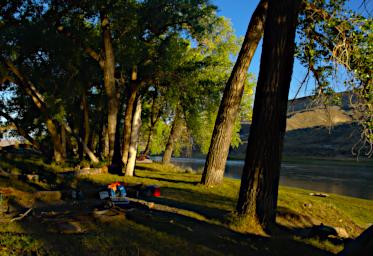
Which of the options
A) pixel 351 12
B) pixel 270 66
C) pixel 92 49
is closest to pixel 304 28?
pixel 351 12

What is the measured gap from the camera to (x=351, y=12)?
37.1 ft

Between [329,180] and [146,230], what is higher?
[329,180]

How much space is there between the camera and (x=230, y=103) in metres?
13.9

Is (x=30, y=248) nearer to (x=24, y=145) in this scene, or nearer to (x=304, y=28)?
(x=304, y=28)

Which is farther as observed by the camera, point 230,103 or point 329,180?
point 329,180

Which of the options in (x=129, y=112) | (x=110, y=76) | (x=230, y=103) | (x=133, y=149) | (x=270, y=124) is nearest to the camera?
(x=270, y=124)

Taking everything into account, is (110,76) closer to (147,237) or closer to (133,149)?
(133,149)

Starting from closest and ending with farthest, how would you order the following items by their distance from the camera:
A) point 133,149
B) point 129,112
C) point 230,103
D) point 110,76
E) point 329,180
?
point 230,103 < point 133,149 < point 110,76 < point 129,112 < point 329,180

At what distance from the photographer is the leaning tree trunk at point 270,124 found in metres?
8.16

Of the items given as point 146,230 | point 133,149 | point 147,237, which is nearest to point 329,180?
point 133,149

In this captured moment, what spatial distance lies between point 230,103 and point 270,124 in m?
5.76

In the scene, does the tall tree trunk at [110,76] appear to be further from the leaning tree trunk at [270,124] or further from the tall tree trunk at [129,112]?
the leaning tree trunk at [270,124]

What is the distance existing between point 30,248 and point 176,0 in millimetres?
16432

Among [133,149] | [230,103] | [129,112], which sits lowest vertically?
[133,149]
